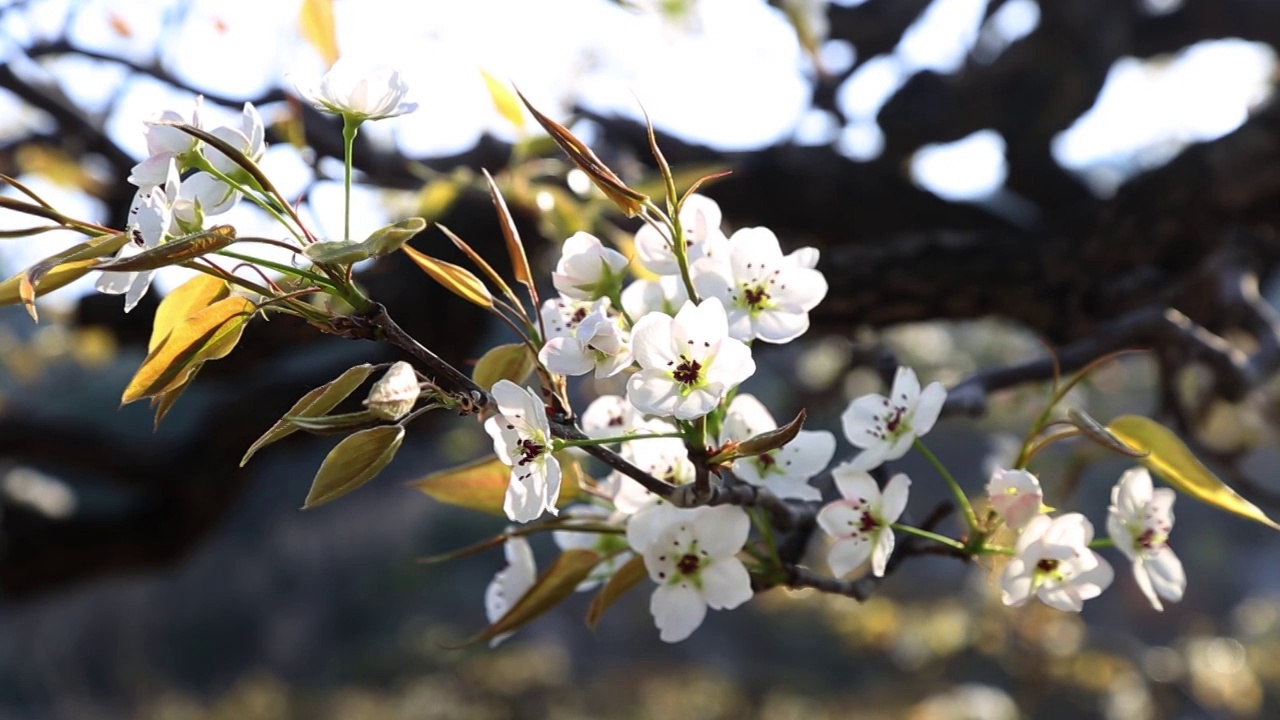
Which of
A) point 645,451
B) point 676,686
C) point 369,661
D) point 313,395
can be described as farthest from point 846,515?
point 369,661

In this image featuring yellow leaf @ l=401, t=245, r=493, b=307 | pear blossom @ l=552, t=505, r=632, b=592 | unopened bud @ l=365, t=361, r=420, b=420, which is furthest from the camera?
pear blossom @ l=552, t=505, r=632, b=592

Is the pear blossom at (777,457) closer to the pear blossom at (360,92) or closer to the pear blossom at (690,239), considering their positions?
the pear blossom at (690,239)

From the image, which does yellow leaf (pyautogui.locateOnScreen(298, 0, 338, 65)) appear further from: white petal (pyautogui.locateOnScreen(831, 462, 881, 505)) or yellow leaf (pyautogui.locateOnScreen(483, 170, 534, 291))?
white petal (pyautogui.locateOnScreen(831, 462, 881, 505))

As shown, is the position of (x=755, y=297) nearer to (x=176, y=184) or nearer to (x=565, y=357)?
(x=565, y=357)

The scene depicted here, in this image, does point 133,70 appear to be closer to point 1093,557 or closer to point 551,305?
point 551,305

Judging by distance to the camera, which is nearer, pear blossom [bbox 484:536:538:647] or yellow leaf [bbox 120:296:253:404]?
yellow leaf [bbox 120:296:253:404]

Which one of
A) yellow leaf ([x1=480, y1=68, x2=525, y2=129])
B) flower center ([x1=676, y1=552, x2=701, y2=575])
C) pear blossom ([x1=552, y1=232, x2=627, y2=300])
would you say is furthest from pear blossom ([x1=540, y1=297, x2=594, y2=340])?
yellow leaf ([x1=480, y1=68, x2=525, y2=129])

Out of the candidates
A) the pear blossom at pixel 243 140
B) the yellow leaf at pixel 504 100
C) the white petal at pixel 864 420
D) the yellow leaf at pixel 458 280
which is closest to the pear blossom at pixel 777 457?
the white petal at pixel 864 420

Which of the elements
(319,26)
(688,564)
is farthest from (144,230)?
(319,26)
